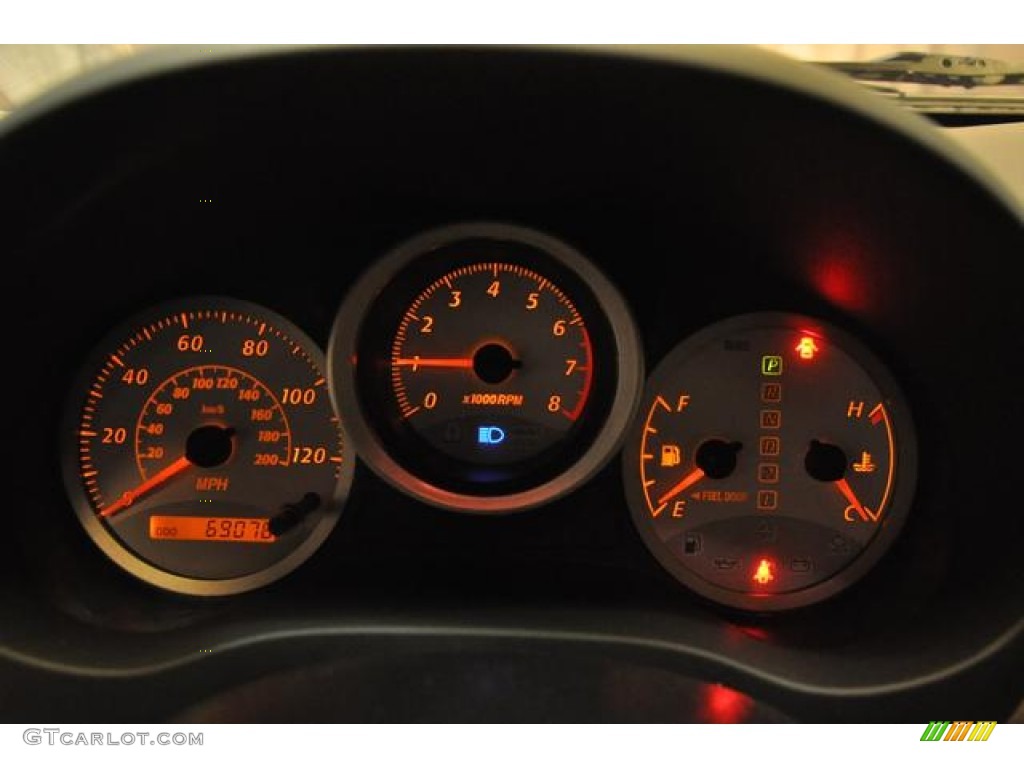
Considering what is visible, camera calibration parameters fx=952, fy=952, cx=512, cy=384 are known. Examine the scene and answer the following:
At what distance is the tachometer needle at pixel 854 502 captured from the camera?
1653 millimetres

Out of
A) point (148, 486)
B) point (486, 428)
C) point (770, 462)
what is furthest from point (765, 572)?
point (148, 486)

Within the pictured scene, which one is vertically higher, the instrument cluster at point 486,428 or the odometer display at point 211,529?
the instrument cluster at point 486,428

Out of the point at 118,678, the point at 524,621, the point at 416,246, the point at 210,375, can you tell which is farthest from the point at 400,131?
the point at 118,678

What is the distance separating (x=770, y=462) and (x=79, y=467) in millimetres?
1228

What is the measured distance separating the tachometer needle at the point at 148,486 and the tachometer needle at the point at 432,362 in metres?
0.42

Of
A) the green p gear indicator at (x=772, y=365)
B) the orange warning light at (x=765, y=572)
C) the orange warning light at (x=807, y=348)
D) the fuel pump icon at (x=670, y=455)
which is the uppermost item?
the orange warning light at (x=807, y=348)
